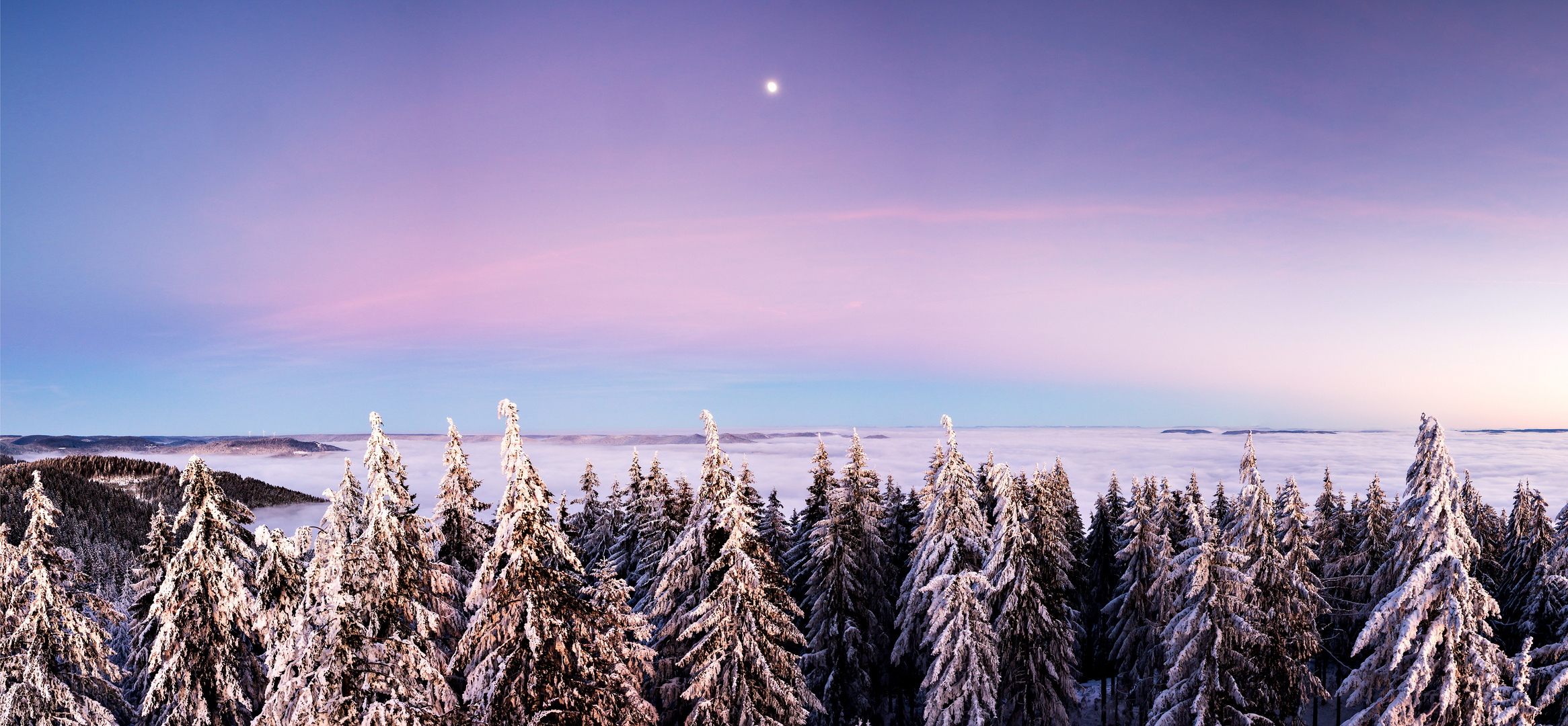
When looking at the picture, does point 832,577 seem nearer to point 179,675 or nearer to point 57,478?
point 179,675

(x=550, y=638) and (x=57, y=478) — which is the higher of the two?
(x=550, y=638)

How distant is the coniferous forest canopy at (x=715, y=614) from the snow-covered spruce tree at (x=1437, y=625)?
72mm

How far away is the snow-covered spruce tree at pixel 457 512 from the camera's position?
25.7 metres

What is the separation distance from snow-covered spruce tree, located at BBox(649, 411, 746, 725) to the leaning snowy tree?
0.49 meters

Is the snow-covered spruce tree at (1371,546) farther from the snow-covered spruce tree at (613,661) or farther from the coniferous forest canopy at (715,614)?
the snow-covered spruce tree at (613,661)

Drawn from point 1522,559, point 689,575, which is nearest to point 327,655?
point 689,575

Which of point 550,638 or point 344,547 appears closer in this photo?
point 344,547

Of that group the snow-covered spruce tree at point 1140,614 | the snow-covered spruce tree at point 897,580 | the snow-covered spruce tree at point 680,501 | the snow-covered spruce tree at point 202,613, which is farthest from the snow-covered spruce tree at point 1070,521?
the snow-covered spruce tree at point 202,613

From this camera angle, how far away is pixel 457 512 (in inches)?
1022

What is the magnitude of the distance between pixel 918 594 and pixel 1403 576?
15671 mm

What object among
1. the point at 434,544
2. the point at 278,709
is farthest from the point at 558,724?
the point at 434,544

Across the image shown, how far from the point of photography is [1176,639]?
79.6ft

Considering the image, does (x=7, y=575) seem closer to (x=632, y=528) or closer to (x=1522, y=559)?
(x=632, y=528)

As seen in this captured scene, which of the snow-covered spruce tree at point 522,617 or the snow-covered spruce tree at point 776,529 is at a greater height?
the snow-covered spruce tree at point 522,617
